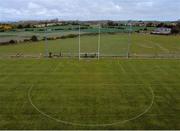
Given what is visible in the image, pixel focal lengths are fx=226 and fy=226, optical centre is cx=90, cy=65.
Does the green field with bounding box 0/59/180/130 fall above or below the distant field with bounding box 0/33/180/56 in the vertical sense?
below

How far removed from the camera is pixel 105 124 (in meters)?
14.2

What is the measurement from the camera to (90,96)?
1883 centimetres

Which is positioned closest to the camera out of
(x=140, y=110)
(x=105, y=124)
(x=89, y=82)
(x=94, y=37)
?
(x=105, y=124)

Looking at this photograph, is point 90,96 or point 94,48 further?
point 94,48

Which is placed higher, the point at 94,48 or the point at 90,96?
the point at 94,48

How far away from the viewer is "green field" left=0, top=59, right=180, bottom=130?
1455cm

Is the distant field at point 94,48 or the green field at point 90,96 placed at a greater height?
the distant field at point 94,48

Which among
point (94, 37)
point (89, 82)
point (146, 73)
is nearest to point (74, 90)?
point (89, 82)

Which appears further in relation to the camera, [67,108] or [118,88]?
[118,88]

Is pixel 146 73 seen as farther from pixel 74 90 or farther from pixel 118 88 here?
pixel 74 90

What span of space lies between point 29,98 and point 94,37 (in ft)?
149

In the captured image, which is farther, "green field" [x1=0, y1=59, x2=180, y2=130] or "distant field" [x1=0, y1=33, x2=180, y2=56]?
"distant field" [x1=0, y1=33, x2=180, y2=56]

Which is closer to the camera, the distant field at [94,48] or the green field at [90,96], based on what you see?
the green field at [90,96]

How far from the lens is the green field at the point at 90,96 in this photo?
573 inches
